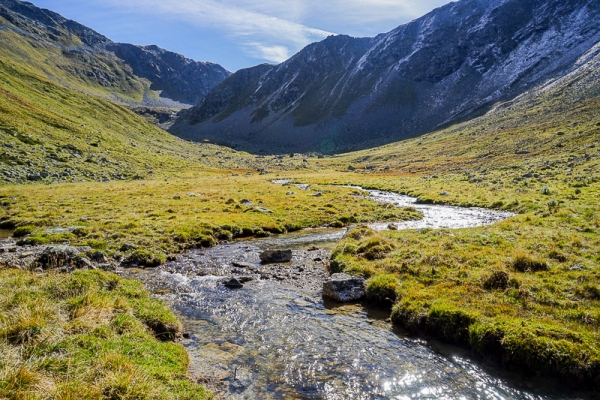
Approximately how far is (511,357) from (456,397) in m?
2.89

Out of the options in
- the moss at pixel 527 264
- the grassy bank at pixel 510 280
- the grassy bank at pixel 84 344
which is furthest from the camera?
the moss at pixel 527 264

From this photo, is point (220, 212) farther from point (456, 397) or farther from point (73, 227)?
point (456, 397)

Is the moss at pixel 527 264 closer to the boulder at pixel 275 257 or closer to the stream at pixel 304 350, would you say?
the stream at pixel 304 350

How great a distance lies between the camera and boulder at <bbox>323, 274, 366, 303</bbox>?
53.8 feet

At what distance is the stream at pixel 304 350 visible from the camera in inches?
394

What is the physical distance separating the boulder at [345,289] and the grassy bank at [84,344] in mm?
7329

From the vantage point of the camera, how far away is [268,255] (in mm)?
23078

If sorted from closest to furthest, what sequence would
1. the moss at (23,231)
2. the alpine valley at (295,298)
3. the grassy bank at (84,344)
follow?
the grassy bank at (84,344)
the alpine valley at (295,298)
the moss at (23,231)

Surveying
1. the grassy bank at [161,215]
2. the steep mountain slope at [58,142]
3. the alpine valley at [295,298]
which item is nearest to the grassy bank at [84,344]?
the alpine valley at [295,298]

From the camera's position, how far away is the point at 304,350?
39.3 feet

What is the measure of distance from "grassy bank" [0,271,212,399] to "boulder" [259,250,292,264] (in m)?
9.21

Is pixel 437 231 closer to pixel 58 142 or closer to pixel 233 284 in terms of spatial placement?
pixel 233 284

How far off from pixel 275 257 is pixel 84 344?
14387mm

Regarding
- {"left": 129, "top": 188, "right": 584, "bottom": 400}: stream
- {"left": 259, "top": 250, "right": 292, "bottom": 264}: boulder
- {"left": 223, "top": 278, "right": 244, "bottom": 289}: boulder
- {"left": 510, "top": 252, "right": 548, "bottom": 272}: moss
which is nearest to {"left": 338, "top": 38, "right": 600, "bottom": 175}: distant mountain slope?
{"left": 510, "top": 252, "right": 548, "bottom": 272}: moss
